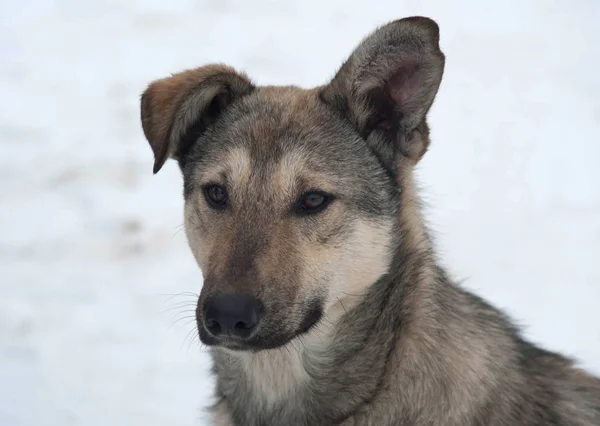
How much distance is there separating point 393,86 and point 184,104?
0.95 m

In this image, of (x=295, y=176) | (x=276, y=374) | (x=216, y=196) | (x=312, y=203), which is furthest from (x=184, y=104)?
(x=276, y=374)

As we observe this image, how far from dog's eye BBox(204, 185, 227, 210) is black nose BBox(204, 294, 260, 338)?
59 cm

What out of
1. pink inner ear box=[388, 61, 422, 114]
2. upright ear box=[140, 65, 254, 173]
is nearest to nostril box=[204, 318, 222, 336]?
upright ear box=[140, 65, 254, 173]

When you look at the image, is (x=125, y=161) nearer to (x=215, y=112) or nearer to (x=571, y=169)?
(x=215, y=112)

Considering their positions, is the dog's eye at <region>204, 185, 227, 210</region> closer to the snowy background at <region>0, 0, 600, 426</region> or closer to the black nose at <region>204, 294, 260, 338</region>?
the black nose at <region>204, 294, 260, 338</region>

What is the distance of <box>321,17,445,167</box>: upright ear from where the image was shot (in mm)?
3574

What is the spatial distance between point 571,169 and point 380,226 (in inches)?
169

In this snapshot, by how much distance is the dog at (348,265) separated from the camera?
354 cm

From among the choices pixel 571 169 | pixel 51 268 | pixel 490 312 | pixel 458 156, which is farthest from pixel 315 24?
pixel 490 312

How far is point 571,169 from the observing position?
7.47 m

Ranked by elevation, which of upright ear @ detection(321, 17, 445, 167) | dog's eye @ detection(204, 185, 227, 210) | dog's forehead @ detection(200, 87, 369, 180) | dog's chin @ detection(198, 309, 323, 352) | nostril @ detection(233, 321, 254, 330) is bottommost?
dog's chin @ detection(198, 309, 323, 352)

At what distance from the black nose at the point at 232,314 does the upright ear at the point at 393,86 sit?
3.30 ft

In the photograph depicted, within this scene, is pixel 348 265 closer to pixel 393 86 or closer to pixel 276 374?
pixel 276 374

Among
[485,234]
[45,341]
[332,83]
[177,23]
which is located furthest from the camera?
[177,23]
